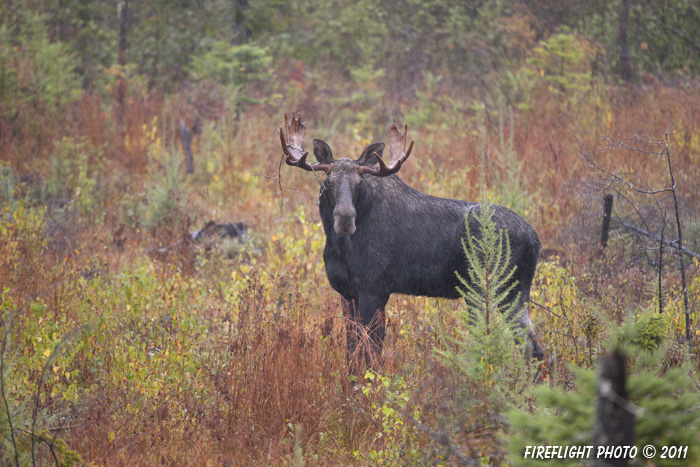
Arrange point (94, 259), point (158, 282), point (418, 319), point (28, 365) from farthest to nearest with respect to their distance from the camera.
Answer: point (94, 259) < point (158, 282) < point (418, 319) < point (28, 365)

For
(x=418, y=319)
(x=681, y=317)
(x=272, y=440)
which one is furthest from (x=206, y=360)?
(x=681, y=317)

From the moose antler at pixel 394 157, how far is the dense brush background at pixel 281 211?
2.49ft

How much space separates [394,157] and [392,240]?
0.68 meters

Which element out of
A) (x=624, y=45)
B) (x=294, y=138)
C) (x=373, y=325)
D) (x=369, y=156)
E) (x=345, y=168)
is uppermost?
(x=624, y=45)

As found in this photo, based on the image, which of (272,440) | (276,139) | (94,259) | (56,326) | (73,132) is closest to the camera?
(272,440)

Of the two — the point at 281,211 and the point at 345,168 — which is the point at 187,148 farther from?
the point at 345,168

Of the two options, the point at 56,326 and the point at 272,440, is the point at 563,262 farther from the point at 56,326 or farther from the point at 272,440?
the point at 56,326

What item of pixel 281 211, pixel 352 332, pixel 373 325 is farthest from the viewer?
pixel 281 211

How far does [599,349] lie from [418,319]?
5.26 feet

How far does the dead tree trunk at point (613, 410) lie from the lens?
159cm

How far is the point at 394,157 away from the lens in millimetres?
5012

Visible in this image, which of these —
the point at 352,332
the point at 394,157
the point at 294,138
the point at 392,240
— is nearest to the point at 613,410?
the point at 352,332

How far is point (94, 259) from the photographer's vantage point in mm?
7074

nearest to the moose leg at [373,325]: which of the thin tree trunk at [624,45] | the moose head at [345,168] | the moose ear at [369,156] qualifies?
the moose head at [345,168]
